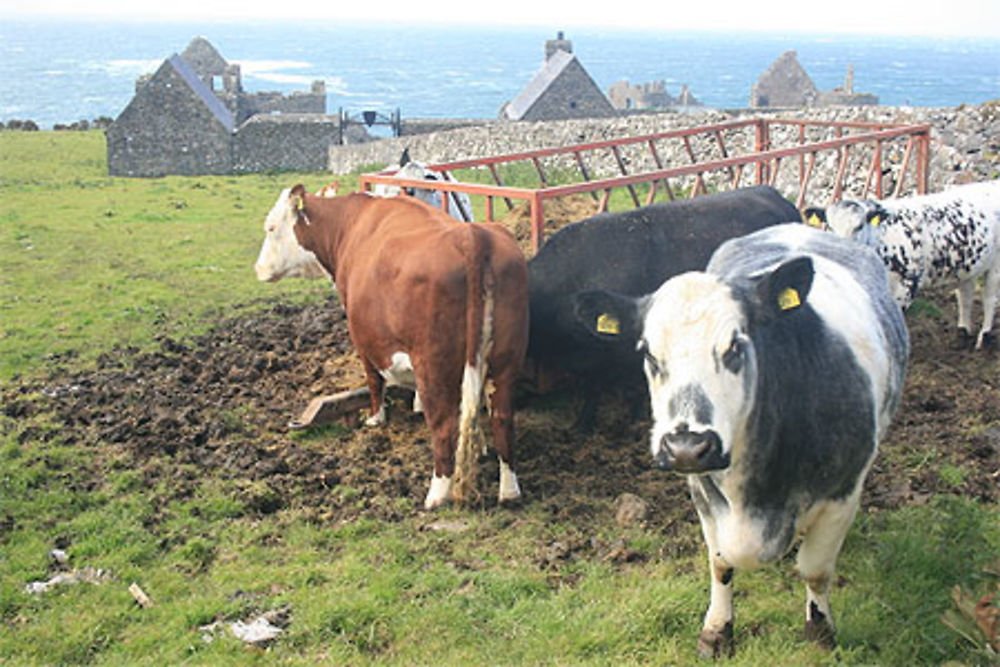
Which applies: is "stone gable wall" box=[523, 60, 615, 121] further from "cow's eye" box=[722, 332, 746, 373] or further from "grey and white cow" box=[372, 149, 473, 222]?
"cow's eye" box=[722, 332, 746, 373]

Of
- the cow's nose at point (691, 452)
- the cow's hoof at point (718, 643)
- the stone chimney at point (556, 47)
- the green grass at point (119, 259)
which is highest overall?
the stone chimney at point (556, 47)

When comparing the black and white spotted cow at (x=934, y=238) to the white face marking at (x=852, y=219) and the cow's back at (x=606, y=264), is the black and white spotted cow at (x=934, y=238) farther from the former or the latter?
the cow's back at (x=606, y=264)

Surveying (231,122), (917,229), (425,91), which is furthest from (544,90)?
(425,91)

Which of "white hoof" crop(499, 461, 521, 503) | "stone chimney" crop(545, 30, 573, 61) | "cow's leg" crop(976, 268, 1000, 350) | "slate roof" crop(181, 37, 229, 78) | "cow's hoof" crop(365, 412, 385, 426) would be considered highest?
"stone chimney" crop(545, 30, 573, 61)

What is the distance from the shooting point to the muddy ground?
5953mm

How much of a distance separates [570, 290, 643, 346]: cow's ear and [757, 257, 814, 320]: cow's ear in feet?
1.72

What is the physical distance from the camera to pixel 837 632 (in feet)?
13.9

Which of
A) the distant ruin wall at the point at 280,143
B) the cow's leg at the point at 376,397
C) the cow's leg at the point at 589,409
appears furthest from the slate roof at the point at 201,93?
the cow's leg at the point at 589,409

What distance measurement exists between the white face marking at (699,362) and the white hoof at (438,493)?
2.41m

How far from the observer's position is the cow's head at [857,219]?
8.24 m

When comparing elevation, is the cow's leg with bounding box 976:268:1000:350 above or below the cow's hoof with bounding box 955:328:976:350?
above

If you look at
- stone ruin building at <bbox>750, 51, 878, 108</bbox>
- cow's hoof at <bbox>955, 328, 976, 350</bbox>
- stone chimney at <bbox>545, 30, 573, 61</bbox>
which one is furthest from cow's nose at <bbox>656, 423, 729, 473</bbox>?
stone ruin building at <bbox>750, 51, 878, 108</bbox>

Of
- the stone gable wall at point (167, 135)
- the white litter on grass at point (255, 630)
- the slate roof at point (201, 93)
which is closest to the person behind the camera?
the white litter on grass at point (255, 630)

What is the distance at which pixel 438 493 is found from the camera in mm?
5934
